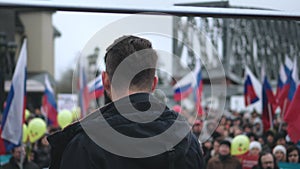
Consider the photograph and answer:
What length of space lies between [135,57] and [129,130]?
0.24 meters

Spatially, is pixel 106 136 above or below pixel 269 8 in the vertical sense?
below

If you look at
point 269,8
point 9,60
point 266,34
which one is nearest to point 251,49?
point 266,34

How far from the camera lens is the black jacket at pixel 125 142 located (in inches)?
76.5

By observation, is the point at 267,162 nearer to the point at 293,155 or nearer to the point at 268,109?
the point at 293,155

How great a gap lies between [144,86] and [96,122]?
21cm

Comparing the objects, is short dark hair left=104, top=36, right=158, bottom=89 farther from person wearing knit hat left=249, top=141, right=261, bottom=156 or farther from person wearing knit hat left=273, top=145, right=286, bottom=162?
person wearing knit hat left=249, top=141, right=261, bottom=156

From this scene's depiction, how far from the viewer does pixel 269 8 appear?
2.72m

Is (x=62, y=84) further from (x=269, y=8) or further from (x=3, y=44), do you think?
(x=269, y=8)

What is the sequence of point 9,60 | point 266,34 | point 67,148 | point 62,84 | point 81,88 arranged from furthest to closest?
point 62,84
point 266,34
point 9,60
point 81,88
point 67,148

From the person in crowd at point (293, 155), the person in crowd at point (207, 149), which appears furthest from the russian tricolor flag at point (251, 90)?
the person in crowd at point (293, 155)

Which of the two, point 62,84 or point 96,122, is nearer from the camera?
point 96,122

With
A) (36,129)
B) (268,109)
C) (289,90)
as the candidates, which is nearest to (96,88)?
(36,129)

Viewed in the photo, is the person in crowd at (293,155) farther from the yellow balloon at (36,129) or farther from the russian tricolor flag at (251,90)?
the russian tricolor flag at (251,90)

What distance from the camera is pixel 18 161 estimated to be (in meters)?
8.80
